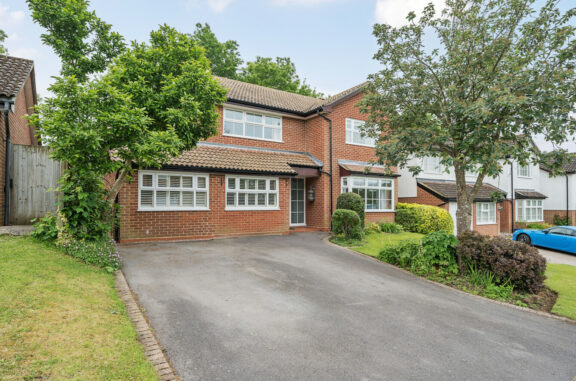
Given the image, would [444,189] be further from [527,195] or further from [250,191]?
[250,191]

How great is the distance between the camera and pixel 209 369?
322 centimetres

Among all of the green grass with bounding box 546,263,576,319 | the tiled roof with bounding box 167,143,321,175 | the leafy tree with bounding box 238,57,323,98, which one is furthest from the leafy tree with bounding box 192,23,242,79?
the green grass with bounding box 546,263,576,319

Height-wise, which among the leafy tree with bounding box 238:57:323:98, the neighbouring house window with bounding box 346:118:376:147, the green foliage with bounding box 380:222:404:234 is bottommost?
the green foliage with bounding box 380:222:404:234

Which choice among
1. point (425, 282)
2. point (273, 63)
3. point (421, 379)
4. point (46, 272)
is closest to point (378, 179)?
point (425, 282)

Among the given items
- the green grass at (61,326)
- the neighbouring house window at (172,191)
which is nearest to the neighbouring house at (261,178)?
A: the neighbouring house window at (172,191)

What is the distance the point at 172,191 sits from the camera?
1073 cm

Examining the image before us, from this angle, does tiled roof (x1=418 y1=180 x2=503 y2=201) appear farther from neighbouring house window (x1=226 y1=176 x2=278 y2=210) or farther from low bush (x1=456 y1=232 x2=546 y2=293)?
neighbouring house window (x1=226 y1=176 x2=278 y2=210)

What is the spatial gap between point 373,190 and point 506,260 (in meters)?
9.11

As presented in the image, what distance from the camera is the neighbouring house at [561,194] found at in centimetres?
2366

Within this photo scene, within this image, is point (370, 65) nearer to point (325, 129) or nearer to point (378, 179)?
point (325, 129)

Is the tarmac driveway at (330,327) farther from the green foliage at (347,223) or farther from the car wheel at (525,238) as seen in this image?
the car wheel at (525,238)

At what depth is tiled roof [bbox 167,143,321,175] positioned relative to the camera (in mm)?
11045

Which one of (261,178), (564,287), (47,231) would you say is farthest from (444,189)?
(47,231)

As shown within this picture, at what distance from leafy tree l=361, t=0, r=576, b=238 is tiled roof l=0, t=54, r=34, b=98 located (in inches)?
398
